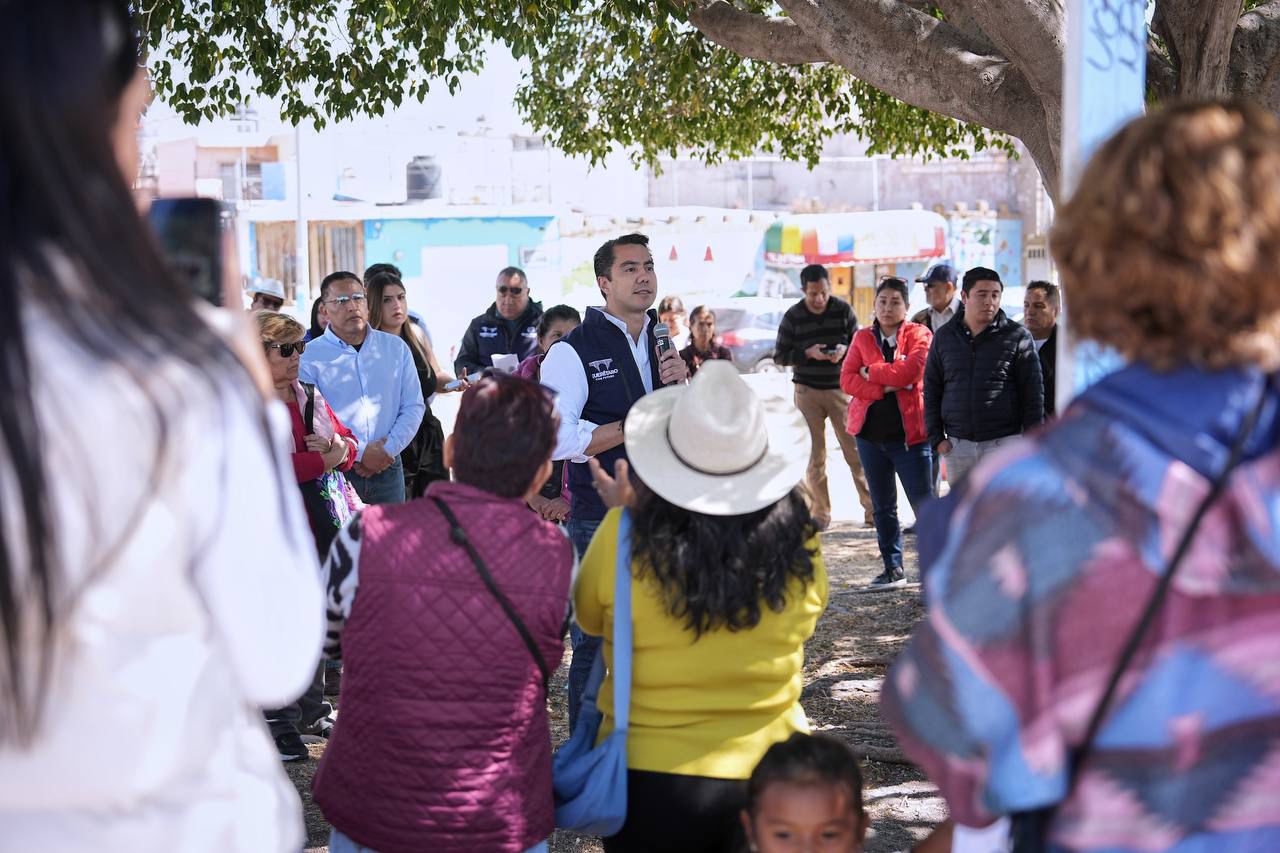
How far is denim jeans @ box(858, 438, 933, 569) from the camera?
27.7ft

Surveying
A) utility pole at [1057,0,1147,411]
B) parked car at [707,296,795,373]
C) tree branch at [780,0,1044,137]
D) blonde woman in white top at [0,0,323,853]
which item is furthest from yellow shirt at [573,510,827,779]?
parked car at [707,296,795,373]

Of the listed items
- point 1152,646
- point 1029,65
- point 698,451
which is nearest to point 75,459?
point 1152,646

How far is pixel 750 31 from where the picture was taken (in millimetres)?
6574

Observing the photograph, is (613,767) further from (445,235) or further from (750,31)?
(445,235)

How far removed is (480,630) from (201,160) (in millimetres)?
36595

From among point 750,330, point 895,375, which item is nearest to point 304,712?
point 895,375

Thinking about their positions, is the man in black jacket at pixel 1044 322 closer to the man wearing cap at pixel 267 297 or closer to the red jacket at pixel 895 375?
the red jacket at pixel 895 375

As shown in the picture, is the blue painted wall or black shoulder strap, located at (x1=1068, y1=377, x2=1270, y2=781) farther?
the blue painted wall

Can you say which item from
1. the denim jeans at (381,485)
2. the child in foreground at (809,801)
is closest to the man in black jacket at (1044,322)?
the denim jeans at (381,485)

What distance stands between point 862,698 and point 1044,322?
3025 mm

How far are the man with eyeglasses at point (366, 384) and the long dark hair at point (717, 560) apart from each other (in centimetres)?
357

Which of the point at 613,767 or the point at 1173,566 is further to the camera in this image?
the point at 613,767

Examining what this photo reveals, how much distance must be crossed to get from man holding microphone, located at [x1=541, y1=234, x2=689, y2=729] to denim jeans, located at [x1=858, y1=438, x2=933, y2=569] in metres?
3.33

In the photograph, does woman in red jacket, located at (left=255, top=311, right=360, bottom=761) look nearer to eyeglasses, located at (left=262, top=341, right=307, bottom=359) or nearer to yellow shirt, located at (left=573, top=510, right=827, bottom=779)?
eyeglasses, located at (left=262, top=341, right=307, bottom=359)
